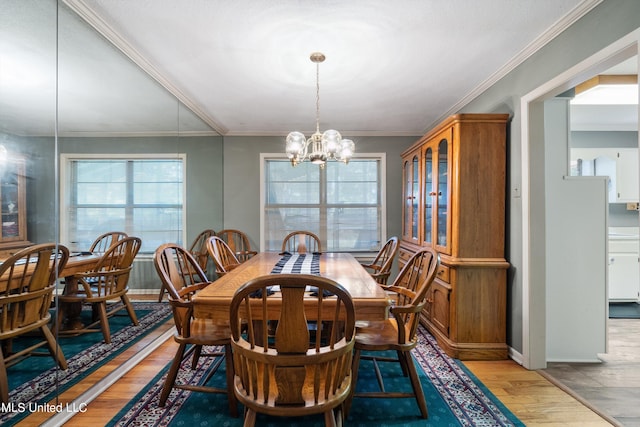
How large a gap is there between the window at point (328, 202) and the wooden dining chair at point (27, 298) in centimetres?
292

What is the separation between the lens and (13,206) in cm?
143

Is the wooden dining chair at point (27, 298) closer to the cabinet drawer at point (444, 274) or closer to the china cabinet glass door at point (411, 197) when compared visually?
the cabinet drawer at point (444, 274)

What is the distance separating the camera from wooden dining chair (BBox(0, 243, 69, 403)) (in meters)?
1.51

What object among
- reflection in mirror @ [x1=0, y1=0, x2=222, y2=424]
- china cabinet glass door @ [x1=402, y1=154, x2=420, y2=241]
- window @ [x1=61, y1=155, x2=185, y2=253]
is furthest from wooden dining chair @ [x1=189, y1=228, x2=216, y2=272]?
china cabinet glass door @ [x1=402, y1=154, x2=420, y2=241]

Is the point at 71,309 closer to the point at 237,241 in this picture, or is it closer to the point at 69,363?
the point at 69,363

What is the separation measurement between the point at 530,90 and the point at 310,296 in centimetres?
224

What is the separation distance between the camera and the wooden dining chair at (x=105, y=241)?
2.46 m

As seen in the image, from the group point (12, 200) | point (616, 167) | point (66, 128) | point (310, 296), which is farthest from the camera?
point (616, 167)

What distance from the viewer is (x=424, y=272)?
6.30ft

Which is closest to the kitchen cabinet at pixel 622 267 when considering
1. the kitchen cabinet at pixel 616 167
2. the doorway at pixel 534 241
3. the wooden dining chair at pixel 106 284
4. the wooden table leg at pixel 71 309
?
the kitchen cabinet at pixel 616 167

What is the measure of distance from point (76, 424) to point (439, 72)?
11.5 ft

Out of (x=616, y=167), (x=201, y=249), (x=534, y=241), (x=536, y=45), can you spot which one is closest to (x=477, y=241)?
(x=534, y=241)

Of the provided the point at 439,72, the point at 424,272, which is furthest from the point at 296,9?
the point at 424,272

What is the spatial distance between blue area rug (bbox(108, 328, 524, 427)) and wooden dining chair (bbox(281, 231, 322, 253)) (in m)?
1.50
